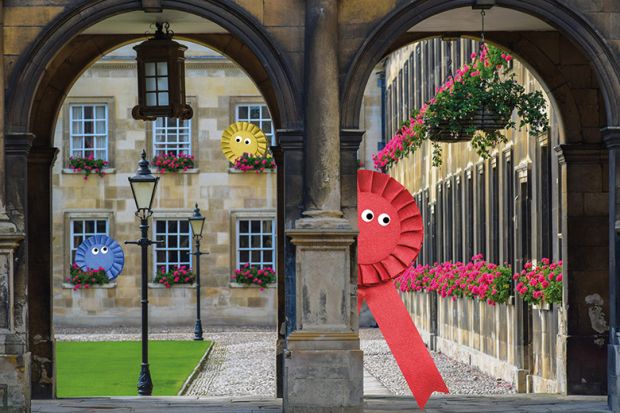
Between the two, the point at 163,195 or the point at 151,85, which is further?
the point at 163,195

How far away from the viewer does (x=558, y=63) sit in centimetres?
1875

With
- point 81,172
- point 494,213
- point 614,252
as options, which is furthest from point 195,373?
point 81,172

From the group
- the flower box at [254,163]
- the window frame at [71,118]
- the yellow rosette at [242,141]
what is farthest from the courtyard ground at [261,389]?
the window frame at [71,118]

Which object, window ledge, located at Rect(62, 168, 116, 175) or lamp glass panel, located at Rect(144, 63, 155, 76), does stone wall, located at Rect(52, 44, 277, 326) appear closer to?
window ledge, located at Rect(62, 168, 116, 175)

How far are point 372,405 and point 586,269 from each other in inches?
122

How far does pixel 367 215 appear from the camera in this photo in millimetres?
16453

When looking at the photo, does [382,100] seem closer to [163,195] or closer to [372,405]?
[163,195]

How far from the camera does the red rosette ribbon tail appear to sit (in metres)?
16.3

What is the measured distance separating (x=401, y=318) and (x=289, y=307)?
1279 millimetres

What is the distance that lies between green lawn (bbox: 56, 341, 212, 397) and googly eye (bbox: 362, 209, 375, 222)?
6.66m

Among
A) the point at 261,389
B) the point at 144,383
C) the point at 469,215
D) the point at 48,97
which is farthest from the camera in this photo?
the point at 469,215

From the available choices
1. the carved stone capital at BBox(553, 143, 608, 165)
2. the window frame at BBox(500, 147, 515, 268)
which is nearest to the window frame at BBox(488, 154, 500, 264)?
the window frame at BBox(500, 147, 515, 268)

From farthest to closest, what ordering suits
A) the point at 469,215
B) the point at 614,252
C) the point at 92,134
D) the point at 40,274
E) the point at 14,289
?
the point at 92,134
the point at 469,215
the point at 40,274
the point at 614,252
the point at 14,289

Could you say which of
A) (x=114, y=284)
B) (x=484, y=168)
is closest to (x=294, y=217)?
(x=484, y=168)
